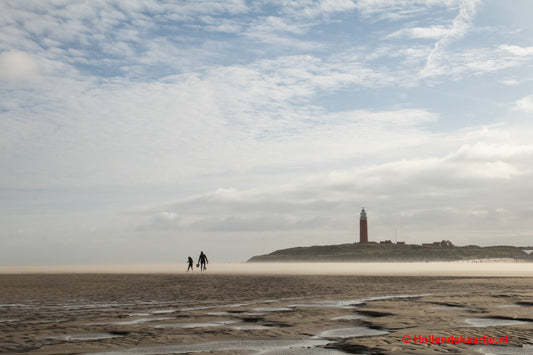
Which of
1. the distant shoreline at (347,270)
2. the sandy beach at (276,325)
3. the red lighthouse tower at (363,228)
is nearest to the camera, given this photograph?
the sandy beach at (276,325)

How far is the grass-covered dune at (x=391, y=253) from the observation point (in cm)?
11469

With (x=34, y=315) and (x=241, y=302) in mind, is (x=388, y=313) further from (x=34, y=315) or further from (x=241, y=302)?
(x=34, y=315)

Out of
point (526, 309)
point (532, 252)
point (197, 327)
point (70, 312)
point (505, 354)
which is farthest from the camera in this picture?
point (532, 252)

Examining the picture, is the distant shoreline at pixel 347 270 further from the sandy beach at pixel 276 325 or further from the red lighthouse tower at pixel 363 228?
the red lighthouse tower at pixel 363 228

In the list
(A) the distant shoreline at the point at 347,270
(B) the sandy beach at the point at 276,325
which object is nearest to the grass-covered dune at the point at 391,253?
(A) the distant shoreline at the point at 347,270

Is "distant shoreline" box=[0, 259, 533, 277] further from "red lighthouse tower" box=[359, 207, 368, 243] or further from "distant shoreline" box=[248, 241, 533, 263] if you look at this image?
"red lighthouse tower" box=[359, 207, 368, 243]

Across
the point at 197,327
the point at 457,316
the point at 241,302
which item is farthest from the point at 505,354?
the point at 241,302

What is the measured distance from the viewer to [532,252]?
98625 millimetres

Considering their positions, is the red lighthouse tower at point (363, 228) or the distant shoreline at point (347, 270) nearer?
the distant shoreline at point (347, 270)

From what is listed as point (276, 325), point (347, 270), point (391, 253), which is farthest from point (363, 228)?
point (276, 325)

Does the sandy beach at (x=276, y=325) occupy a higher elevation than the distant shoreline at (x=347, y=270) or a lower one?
higher

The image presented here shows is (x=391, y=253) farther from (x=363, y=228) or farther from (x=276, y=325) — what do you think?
(x=276, y=325)

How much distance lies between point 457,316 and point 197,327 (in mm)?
6314

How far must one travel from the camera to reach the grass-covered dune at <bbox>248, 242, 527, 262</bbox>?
115 m
